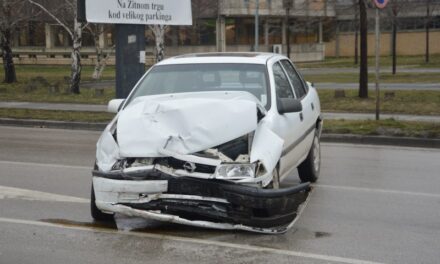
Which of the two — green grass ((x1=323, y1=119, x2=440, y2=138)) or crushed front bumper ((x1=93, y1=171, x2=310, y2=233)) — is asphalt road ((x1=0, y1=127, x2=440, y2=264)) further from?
green grass ((x1=323, y1=119, x2=440, y2=138))

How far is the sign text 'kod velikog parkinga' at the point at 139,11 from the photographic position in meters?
16.5

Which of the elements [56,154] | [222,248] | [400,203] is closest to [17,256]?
[222,248]

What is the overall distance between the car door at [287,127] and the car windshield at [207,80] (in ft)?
0.77

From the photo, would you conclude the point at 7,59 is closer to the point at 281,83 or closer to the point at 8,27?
the point at 8,27

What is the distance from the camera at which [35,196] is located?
805 cm

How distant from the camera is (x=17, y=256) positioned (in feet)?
18.5

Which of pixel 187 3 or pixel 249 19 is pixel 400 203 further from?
pixel 249 19

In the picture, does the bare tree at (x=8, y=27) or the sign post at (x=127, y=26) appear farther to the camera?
the bare tree at (x=8, y=27)

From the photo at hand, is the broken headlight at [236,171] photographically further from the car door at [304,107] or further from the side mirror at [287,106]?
the car door at [304,107]

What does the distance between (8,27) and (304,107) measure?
24.8 m

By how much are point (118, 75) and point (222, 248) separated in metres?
11.9

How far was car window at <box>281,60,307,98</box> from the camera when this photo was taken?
856 centimetres

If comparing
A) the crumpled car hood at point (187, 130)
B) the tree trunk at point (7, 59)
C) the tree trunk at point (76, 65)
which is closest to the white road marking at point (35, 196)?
the crumpled car hood at point (187, 130)

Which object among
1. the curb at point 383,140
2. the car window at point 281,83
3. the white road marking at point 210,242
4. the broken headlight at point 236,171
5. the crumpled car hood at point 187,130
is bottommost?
the curb at point 383,140
